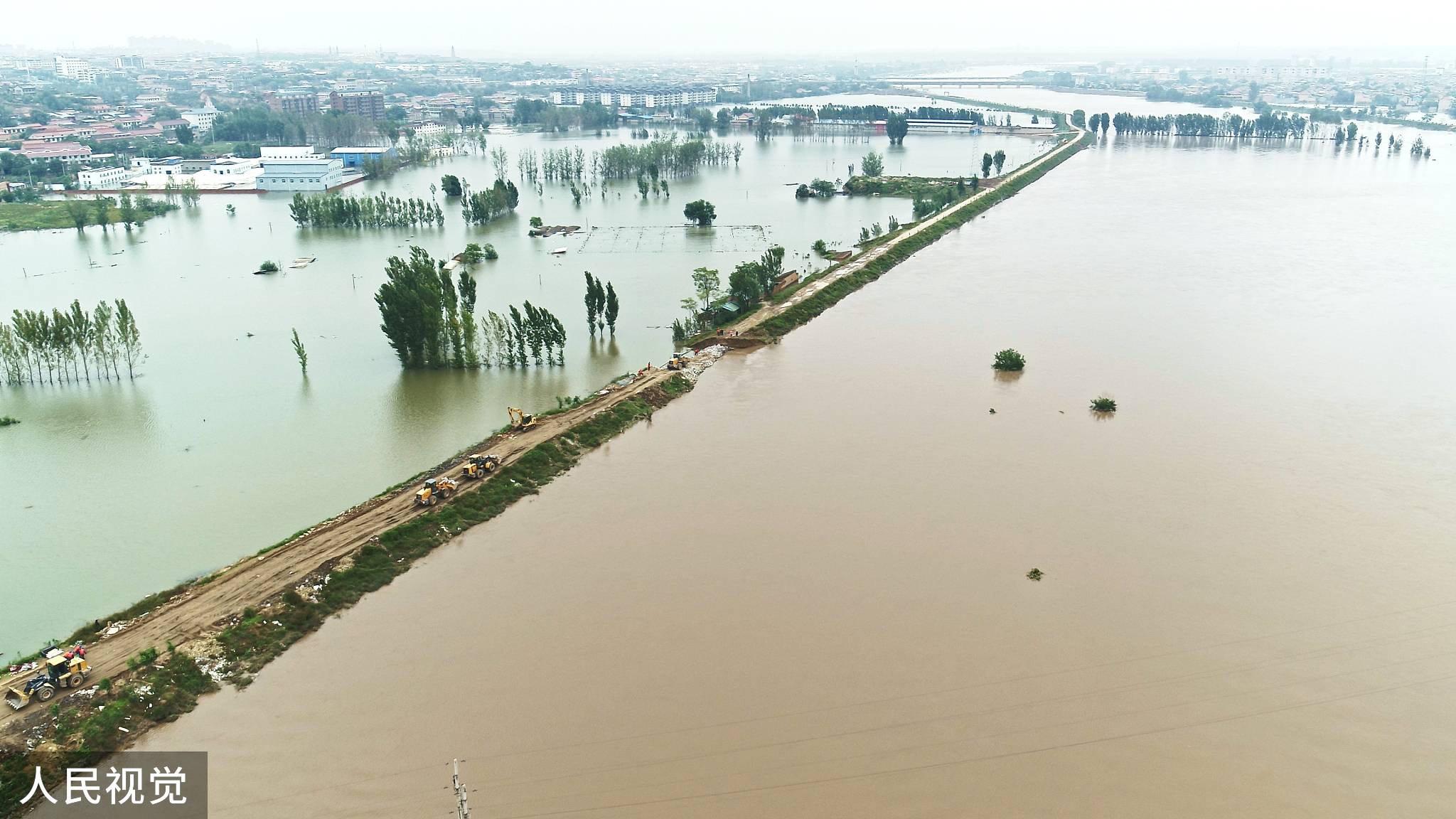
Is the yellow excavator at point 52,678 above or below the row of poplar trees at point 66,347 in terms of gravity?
below

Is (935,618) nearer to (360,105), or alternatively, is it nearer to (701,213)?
(701,213)

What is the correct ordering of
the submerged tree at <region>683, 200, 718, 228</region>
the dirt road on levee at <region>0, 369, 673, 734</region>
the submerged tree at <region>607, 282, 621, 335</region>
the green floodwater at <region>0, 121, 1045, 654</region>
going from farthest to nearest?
the submerged tree at <region>683, 200, 718, 228</region>, the submerged tree at <region>607, 282, 621, 335</region>, the green floodwater at <region>0, 121, 1045, 654</region>, the dirt road on levee at <region>0, 369, 673, 734</region>

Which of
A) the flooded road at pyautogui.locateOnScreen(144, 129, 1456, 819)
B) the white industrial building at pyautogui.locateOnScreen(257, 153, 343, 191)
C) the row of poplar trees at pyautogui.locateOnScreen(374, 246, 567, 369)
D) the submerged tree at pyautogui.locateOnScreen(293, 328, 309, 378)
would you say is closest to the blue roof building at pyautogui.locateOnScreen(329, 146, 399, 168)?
the white industrial building at pyautogui.locateOnScreen(257, 153, 343, 191)

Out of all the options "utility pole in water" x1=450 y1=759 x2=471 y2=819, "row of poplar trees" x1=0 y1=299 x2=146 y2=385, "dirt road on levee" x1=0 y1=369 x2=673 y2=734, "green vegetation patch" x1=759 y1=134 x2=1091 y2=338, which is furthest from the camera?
"green vegetation patch" x1=759 y1=134 x2=1091 y2=338

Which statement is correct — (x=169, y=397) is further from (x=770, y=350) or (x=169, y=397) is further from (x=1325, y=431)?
(x=1325, y=431)

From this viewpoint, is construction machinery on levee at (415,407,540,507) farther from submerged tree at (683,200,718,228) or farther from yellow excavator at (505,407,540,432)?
submerged tree at (683,200,718,228)

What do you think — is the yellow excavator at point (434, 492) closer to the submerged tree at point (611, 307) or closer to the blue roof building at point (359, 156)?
the submerged tree at point (611, 307)

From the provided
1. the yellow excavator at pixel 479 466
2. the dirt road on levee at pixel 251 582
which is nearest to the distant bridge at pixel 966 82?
the yellow excavator at pixel 479 466
